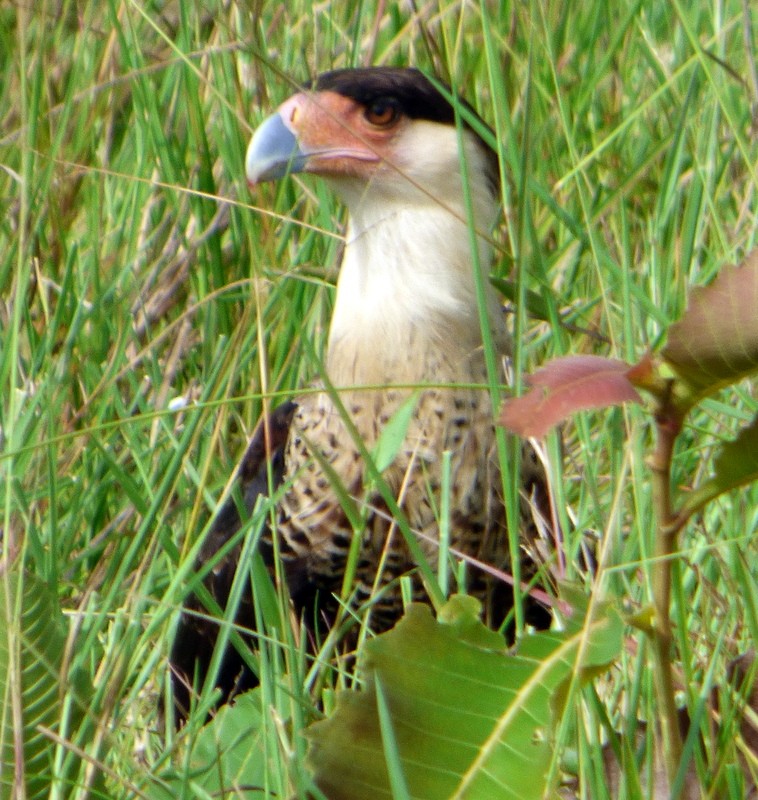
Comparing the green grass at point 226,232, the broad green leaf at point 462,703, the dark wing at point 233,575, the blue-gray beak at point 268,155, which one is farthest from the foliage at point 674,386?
the dark wing at point 233,575

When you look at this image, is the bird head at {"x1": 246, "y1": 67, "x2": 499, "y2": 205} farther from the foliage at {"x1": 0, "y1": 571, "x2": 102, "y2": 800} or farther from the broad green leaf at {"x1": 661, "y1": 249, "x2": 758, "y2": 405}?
the broad green leaf at {"x1": 661, "y1": 249, "x2": 758, "y2": 405}

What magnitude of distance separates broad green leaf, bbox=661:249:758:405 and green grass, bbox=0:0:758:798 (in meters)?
0.79

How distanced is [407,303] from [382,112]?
14.8 inches

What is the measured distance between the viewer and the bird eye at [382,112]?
263 centimetres

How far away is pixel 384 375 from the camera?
2525 millimetres

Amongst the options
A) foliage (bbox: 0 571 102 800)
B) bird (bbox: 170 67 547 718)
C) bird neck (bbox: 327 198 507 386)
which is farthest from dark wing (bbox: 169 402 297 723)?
foliage (bbox: 0 571 102 800)

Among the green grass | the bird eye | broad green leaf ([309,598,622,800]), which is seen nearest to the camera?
broad green leaf ([309,598,622,800])

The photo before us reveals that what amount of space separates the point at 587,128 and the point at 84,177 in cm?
119

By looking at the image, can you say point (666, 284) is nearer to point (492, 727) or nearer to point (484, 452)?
point (484, 452)

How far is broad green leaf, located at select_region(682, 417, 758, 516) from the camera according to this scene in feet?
3.36

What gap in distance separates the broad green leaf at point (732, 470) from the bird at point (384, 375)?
1283 mm

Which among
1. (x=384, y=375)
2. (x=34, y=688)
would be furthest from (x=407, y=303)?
(x=34, y=688)

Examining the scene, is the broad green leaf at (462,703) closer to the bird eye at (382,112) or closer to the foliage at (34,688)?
the foliage at (34,688)

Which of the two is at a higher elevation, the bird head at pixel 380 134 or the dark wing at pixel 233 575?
the bird head at pixel 380 134
